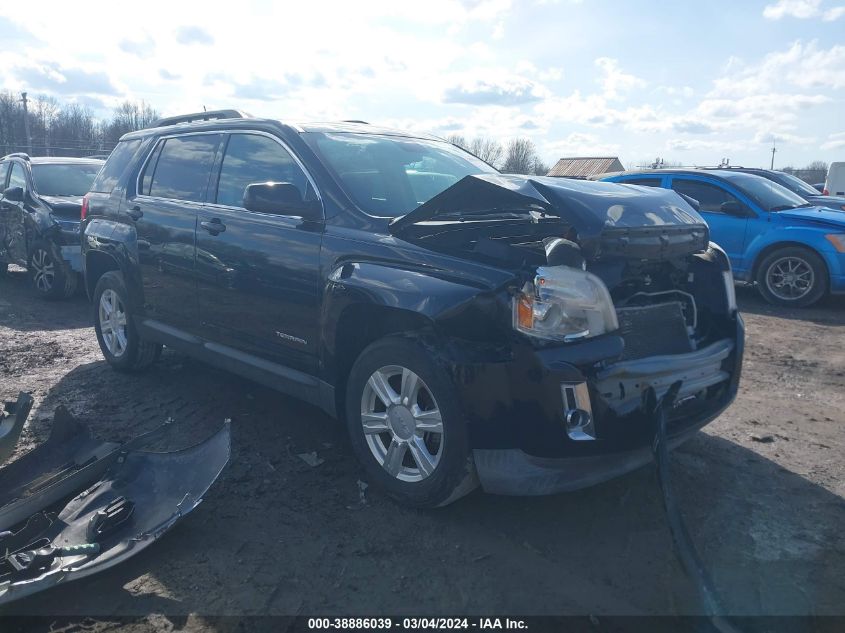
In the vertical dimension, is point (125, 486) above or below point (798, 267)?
below

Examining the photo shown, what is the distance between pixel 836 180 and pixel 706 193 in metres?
15.9

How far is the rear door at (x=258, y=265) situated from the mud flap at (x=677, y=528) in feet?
6.14

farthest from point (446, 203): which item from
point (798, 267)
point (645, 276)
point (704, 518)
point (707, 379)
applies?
point (798, 267)

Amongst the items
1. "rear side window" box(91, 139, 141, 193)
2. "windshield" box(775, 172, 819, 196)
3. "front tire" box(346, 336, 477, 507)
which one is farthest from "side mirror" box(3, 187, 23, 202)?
"windshield" box(775, 172, 819, 196)

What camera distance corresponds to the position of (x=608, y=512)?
3629 millimetres

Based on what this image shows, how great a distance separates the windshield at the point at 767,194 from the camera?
971cm

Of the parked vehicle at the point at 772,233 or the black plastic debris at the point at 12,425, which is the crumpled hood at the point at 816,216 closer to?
the parked vehicle at the point at 772,233

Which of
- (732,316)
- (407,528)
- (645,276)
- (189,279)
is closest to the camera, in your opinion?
(407,528)

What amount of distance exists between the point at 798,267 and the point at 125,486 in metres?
8.63

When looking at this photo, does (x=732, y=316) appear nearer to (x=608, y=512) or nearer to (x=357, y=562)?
(x=608, y=512)

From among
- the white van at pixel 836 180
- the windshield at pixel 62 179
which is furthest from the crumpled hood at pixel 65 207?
the white van at pixel 836 180

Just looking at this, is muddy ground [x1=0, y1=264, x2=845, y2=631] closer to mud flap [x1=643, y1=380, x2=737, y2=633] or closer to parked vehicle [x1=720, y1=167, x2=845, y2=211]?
mud flap [x1=643, y1=380, x2=737, y2=633]

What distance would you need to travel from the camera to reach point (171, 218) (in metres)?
5.10

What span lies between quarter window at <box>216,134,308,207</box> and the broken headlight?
5.63 ft
